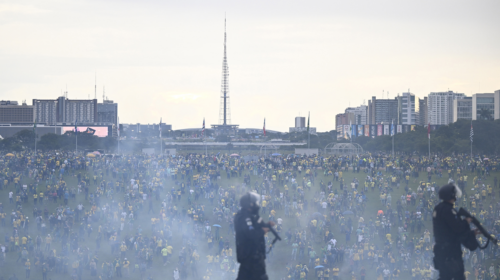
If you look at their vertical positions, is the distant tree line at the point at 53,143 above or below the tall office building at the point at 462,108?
below

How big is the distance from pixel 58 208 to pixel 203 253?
39.7 ft

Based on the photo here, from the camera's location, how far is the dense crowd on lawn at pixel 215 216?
1238 inches

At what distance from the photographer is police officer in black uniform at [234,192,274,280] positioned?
6.58 m

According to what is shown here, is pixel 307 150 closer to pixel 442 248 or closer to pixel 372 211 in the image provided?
pixel 372 211

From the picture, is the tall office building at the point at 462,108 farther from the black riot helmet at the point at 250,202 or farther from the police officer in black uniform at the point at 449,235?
the black riot helmet at the point at 250,202

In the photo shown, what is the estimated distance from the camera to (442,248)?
677 cm

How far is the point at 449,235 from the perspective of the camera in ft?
22.0

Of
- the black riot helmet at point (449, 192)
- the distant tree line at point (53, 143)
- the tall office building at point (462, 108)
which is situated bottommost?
the distant tree line at point (53, 143)

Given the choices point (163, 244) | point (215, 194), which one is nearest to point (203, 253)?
point (163, 244)

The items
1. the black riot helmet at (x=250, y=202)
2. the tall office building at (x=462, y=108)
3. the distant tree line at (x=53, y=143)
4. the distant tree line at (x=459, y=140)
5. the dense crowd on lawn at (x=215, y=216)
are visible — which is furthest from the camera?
the tall office building at (x=462, y=108)

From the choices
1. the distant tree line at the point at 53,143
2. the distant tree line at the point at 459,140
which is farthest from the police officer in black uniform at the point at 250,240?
the distant tree line at the point at 53,143

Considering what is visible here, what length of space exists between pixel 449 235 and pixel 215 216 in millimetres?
32492

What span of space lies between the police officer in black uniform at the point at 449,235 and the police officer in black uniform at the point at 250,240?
2160mm

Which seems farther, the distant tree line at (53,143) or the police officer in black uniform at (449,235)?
the distant tree line at (53,143)
